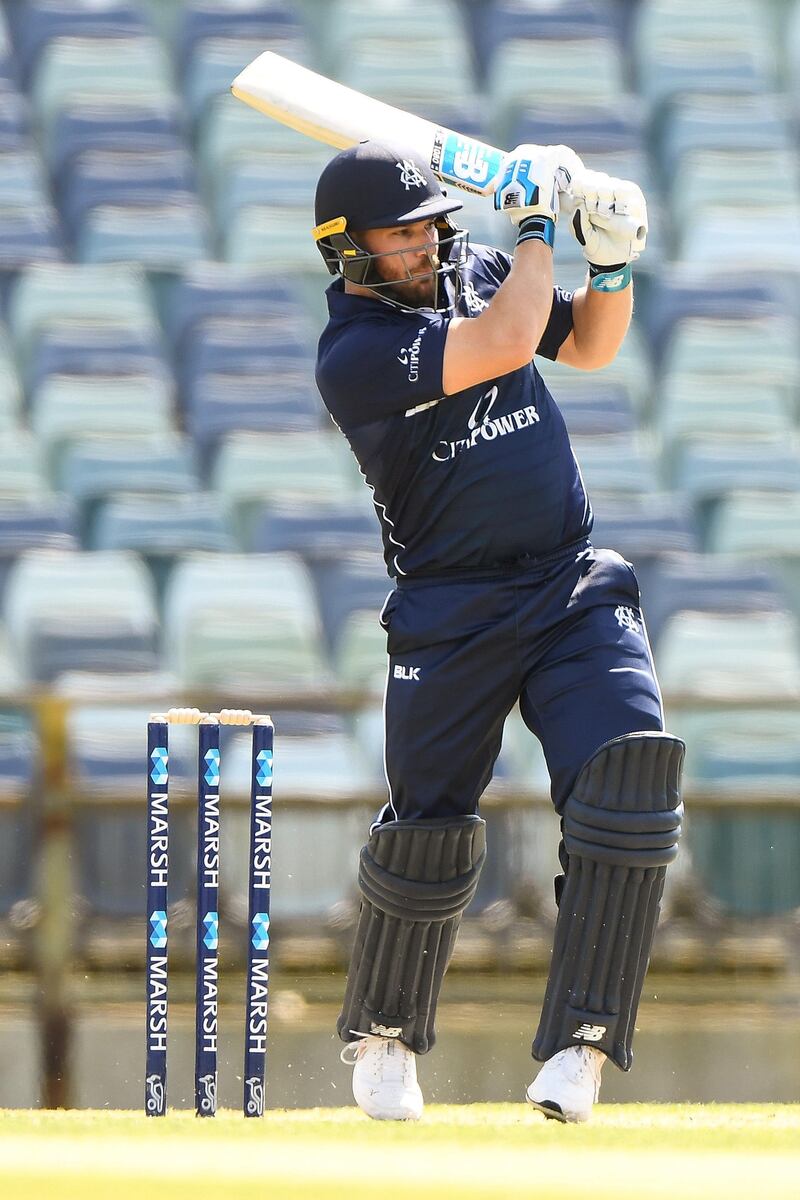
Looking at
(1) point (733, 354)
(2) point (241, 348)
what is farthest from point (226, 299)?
(1) point (733, 354)

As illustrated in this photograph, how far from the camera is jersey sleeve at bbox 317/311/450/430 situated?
8.93 ft

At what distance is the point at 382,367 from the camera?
2.76 meters

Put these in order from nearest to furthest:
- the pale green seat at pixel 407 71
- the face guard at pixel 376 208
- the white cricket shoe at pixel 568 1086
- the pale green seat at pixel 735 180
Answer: the white cricket shoe at pixel 568 1086, the face guard at pixel 376 208, the pale green seat at pixel 735 180, the pale green seat at pixel 407 71

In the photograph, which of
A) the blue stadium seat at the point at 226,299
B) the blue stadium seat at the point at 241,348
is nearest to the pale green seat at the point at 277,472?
the blue stadium seat at the point at 241,348

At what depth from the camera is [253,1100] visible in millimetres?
2824

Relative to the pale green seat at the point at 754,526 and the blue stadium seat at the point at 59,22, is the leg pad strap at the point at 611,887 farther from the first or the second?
the blue stadium seat at the point at 59,22

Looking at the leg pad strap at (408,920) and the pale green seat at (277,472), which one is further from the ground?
the pale green seat at (277,472)

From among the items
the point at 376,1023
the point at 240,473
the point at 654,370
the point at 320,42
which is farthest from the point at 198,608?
the point at 320,42

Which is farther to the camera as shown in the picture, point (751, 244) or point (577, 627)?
point (751, 244)

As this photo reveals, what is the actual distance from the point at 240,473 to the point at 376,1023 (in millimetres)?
3910

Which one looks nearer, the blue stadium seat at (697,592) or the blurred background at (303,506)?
the blurred background at (303,506)

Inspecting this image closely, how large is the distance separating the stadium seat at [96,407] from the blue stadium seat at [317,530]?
733mm

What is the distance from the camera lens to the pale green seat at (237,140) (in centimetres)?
817

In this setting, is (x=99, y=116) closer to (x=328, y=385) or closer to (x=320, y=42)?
(x=320, y=42)
